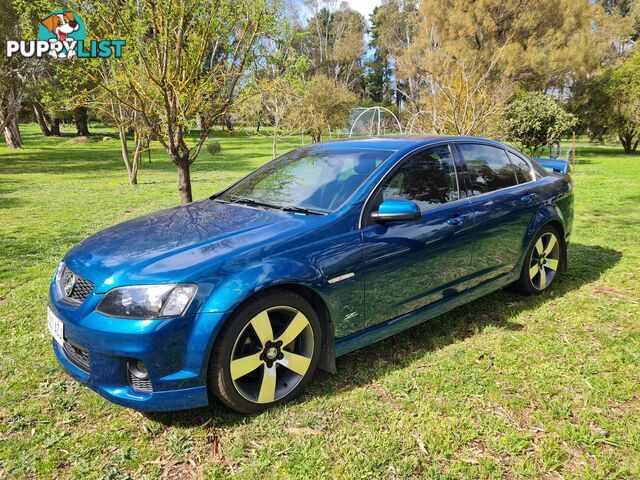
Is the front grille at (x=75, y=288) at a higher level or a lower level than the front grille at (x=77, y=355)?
higher

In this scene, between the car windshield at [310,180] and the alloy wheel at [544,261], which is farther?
the alloy wheel at [544,261]

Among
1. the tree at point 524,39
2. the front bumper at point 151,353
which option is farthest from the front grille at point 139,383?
the tree at point 524,39

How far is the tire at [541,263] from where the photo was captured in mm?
4309

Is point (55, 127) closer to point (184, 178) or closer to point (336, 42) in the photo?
point (336, 42)

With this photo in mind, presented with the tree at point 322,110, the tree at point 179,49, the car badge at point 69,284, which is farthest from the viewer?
the tree at point 322,110

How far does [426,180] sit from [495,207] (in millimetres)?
728

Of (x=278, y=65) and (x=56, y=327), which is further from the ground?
(x=278, y=65)

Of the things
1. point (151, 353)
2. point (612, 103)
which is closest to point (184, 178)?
point (151, 353)

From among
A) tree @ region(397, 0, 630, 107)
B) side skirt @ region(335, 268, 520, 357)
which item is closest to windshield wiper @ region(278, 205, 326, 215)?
side skirt @ region(335, 268, 520, 357)

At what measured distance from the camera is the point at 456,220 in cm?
349

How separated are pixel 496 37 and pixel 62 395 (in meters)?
32.2

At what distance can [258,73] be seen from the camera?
241 inches

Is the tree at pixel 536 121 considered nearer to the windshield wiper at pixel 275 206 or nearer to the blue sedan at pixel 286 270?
the blue sedan at pixel 286 270

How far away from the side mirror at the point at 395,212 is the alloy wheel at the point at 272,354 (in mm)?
813
